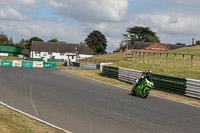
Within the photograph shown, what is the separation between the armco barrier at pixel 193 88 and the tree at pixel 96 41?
110612mm

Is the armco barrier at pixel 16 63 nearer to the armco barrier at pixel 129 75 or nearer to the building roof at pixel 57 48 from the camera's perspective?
the armco barrier at pixel 129 75

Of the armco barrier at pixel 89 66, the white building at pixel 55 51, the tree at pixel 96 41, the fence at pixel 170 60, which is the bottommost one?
the armco barrier at pixel 89 66

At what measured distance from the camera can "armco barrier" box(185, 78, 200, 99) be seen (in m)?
15.7

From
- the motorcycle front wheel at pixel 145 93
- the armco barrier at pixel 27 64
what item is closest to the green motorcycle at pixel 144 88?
the motorcycle front wheel at pixel 145 93

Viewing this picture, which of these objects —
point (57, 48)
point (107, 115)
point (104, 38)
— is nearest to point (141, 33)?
point (104, 38)

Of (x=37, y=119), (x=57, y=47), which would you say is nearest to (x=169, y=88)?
(x=37, y=119)

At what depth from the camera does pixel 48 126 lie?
25.7ft

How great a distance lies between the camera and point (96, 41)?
12738 centimetres

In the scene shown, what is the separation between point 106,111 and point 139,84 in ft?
16.4

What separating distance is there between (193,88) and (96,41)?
112 metres

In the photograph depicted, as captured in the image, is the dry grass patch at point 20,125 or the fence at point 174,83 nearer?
the dry grass patch at point 20,125

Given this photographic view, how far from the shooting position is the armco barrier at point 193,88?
15695 mm

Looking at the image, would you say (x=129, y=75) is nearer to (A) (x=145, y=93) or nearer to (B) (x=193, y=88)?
(B) (x=193, y=88)

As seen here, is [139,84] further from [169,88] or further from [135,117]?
[135,117]
